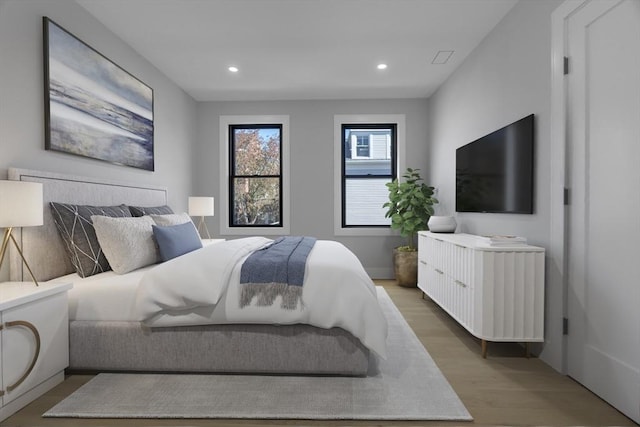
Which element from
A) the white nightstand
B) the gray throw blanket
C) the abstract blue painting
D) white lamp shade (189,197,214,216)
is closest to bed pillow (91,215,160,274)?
the white nightstand

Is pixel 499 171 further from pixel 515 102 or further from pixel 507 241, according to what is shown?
pixel 507 241

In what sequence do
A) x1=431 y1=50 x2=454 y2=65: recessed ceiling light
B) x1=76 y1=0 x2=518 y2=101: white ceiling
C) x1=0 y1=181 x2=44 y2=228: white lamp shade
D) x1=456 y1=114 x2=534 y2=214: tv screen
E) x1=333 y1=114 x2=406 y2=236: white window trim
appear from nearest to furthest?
x1=0 y1=181 x2=44 y2=228: white lamp shade
x1=456 y1=114 x2=534 y2=214: tv screen
x1=76 y1=0 x2=518 y2=101: white ceiling
x1=431 y1=50 x2=454 y2=65: recessed ceiling light
x1=333 y1=114 x2=406 y2=236: white window trim

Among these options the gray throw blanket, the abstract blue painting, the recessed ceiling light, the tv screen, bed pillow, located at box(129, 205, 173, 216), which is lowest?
the gray throw blanket

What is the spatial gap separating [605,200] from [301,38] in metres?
2.65

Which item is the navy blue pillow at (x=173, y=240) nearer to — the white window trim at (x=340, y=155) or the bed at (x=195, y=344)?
the bed at (x=195, y=344)

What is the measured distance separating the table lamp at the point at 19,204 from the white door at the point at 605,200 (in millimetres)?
3055

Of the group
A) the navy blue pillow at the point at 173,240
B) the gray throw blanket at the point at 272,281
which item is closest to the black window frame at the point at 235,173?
the navy blue pillow at the point at 173,240

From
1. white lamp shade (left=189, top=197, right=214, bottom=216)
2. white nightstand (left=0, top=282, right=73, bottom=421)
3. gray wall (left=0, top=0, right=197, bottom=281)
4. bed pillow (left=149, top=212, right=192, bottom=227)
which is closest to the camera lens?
white nightstand (left=0, top=282, right=73, bottom=421)

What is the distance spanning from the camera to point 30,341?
5.55 feet

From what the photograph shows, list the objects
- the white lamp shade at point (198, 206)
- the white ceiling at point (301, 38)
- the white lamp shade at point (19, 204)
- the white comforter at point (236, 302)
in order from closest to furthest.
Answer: the white lamp shade at point (19, 204), the white comforter at point (236, 302), the white ceiling at point (301, 38), the white lamp shade at point (198, 206)

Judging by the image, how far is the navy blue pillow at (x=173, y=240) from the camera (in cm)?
253

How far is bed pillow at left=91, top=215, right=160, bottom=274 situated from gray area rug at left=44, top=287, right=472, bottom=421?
0.69 metres

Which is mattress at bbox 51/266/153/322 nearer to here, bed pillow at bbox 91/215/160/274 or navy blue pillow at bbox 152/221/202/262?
bed pillow at bbox 91/215/160/274

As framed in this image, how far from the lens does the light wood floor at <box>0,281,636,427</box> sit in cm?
161
